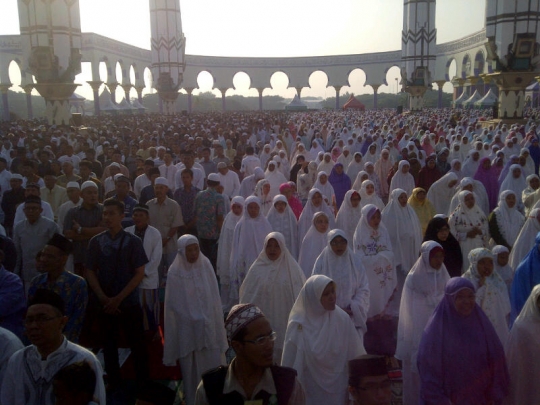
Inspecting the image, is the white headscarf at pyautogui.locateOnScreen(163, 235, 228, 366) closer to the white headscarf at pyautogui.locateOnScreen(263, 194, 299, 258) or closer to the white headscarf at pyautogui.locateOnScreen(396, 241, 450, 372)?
the white headscarf at pyautogui.locateOnScreen(396, 241, 450, 372)

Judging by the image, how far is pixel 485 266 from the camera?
3.21 metres

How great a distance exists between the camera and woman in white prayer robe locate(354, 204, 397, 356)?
4.25 metres

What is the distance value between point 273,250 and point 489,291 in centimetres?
146

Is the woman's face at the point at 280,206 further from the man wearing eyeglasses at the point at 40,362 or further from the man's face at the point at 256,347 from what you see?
the man's face at the point at 256,347

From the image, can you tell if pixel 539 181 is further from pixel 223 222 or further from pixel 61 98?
pixel 61 98

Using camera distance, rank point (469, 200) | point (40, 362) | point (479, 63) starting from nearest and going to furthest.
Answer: point (40, 362) → point (469, 200) → point (479, 63)

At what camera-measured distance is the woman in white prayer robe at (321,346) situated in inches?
109

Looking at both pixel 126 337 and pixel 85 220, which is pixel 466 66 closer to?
pixel 85 220

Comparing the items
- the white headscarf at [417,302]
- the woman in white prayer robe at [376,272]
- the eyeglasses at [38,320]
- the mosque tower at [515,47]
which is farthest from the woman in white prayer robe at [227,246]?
the mosque tower at [515,47]

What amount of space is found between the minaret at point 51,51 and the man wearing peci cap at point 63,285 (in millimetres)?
13638

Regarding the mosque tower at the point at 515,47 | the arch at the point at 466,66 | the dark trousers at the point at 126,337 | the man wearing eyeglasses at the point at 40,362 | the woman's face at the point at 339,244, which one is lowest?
the dark trousers at the point at 126,337

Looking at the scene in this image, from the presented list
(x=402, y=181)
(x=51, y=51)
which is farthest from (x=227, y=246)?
(x=51, y=51)

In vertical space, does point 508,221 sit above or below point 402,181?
below

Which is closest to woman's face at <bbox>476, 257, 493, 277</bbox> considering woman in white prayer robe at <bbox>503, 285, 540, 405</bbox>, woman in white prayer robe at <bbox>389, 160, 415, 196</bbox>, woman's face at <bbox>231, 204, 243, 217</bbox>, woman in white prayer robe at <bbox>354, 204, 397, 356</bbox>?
woman in white prayer robe at <bbox>503, 285, 540, 405</bbox>
